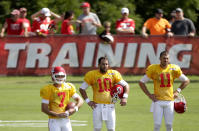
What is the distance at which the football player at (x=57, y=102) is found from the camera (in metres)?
11.5

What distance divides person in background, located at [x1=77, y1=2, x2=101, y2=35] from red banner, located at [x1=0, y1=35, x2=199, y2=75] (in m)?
0.46

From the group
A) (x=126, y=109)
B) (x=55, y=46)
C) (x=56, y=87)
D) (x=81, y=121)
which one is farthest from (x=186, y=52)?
(x=56, y=87)

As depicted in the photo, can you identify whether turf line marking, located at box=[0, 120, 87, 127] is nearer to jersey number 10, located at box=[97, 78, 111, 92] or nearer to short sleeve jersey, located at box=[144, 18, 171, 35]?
jersey number 10, located at box=[97, 78, 111, 92]

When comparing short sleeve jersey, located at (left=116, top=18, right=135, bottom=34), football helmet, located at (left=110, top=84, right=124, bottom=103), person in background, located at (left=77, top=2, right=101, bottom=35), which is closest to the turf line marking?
football helmet, located at (left=110, top=84, right=124, bottom=103)

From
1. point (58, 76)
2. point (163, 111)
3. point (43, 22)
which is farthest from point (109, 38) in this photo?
point (58, 76)

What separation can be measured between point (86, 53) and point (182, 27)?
13.2 ft

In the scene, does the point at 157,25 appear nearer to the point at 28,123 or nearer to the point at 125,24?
the point at 125,24

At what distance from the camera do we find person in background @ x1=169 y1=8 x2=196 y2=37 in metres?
23.6

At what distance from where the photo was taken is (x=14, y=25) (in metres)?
24.8

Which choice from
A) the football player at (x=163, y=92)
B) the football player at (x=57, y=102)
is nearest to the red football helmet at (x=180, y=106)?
the football player at (x=163, y=92)

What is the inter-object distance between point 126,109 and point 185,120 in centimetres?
247

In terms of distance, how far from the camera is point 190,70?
2434 centimetres

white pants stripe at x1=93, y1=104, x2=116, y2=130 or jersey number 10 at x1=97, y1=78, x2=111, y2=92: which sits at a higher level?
jersey number 10 at x1=97, y1=78, x2=111, y2=92

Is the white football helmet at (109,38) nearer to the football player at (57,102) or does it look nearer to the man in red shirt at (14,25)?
the man in red shirt at (14,25)
